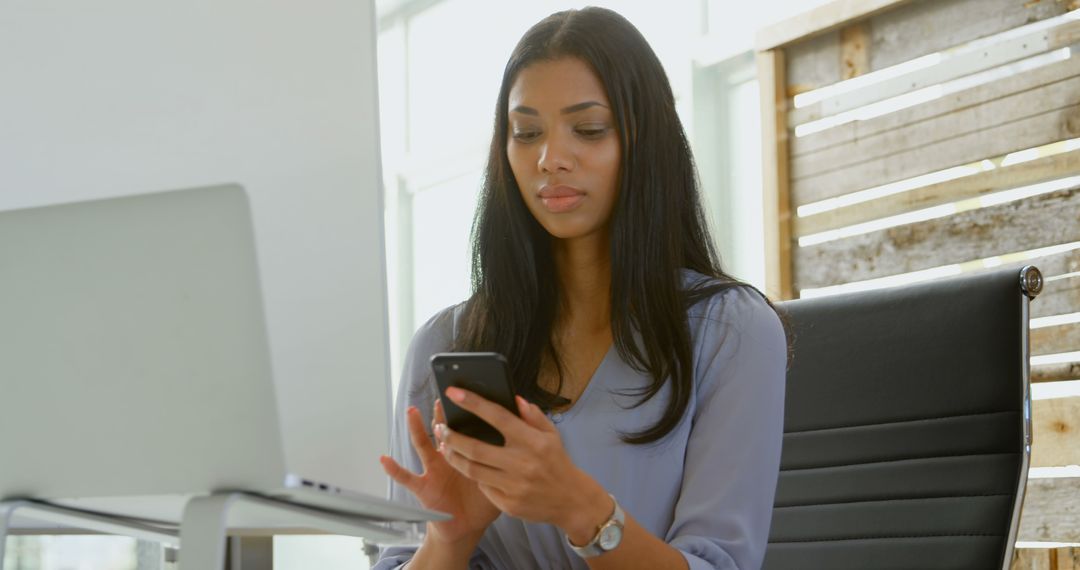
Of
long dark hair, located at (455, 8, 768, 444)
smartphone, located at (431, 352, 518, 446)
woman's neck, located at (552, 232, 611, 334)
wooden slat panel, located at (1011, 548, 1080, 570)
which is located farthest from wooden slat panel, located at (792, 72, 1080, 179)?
→ smartphone, located at (431, 352, 518, 446)

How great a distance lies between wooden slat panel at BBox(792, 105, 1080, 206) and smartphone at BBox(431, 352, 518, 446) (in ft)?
6.40

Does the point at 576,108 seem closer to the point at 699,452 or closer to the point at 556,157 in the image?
the point at 556,157

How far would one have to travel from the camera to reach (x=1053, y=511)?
250 centimetres

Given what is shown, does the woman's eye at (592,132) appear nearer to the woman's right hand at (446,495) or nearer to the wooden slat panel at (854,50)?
the woman's right hand at (446,495)

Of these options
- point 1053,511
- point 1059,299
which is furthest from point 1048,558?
point 1059,299

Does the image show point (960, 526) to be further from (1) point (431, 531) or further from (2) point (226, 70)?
(2) point (226, 70)

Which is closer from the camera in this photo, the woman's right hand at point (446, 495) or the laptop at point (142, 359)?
the laptop at point (142, 359)

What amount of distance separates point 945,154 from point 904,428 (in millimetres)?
1476

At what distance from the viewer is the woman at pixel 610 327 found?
4.42ft

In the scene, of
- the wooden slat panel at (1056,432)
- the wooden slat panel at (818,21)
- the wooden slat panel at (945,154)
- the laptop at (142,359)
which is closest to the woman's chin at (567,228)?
the laptop at (142,359)

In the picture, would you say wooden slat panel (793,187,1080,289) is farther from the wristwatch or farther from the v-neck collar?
the wristwatch

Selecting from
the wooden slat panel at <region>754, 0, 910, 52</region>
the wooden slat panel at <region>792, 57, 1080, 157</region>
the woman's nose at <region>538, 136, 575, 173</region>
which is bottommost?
the woman's nose at <region>538, 136, 575, 173</region>

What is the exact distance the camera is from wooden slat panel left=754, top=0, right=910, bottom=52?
298cm

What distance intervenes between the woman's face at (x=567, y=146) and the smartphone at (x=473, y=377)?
1.48 feet
